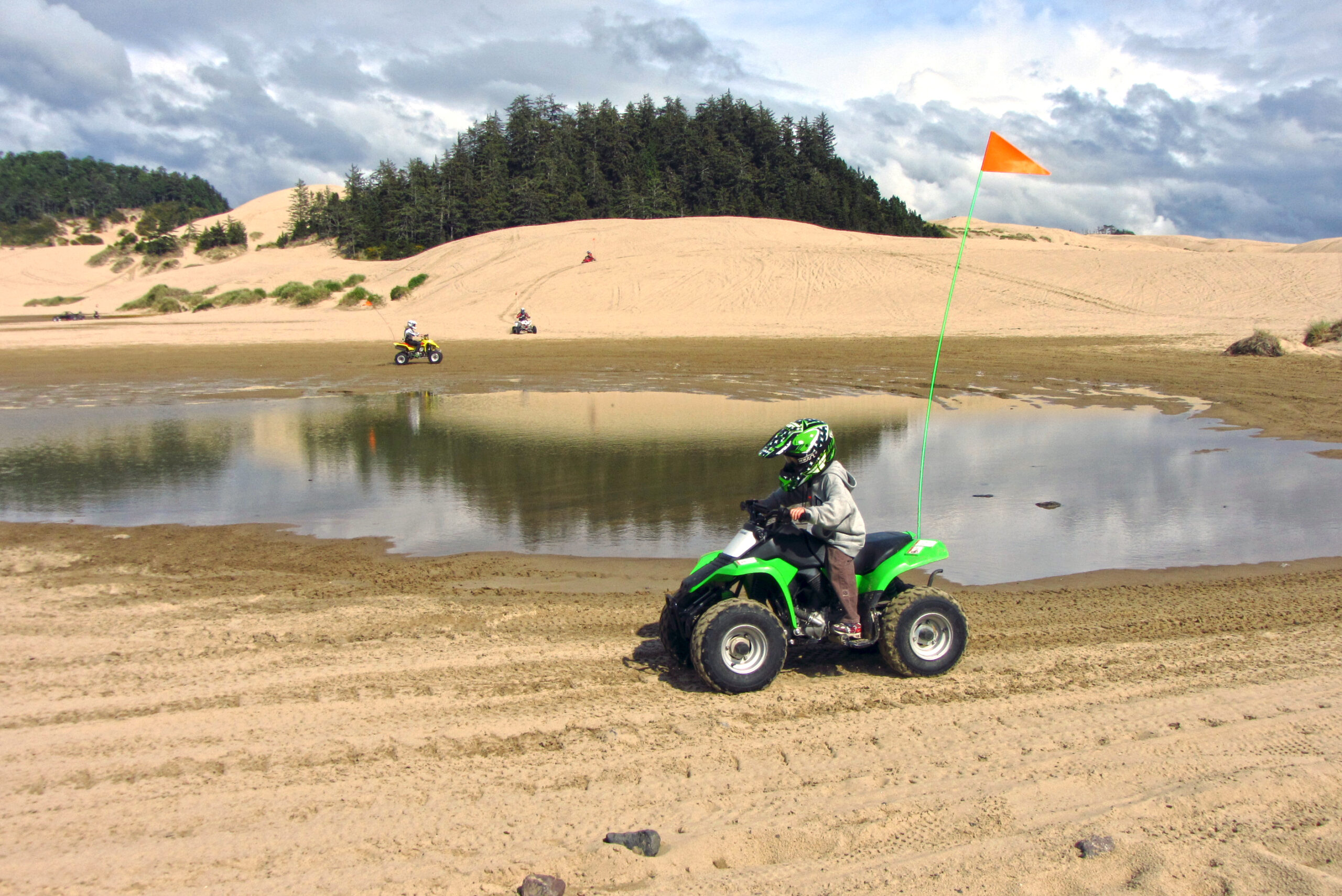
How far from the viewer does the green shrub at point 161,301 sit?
2051 inches

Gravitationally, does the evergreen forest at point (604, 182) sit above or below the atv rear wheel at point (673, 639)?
above

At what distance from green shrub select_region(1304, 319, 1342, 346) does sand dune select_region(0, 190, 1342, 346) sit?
289 centimetres

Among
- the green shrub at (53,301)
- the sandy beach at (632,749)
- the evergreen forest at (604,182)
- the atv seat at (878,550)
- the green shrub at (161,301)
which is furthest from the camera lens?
the evergreen forest at (604,182)

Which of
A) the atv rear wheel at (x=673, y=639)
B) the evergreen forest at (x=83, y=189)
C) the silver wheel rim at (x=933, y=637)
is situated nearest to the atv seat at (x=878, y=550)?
the silver wheel rim at (x=933, y=637)

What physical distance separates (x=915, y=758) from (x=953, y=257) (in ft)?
155

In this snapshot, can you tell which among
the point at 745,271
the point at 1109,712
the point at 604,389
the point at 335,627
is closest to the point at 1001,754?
the point at 1109,712

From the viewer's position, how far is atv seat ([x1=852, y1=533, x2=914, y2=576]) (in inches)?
227

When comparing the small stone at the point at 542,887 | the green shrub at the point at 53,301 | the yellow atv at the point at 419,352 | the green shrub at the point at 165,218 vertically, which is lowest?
the small stone at the point at 542,887

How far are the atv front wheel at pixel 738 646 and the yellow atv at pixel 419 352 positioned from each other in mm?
23167

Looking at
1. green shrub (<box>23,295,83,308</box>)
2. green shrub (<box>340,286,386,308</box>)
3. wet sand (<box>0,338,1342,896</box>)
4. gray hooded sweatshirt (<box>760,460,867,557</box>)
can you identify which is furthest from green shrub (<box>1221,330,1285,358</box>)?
green shrub (<box>23,295,83,308</box>)

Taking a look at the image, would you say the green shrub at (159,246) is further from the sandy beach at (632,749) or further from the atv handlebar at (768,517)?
the atv handlebar at (768,517)

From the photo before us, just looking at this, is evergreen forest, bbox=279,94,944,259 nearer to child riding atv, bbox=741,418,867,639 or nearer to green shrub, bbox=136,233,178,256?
green shrub, bbox=136,233,178,256

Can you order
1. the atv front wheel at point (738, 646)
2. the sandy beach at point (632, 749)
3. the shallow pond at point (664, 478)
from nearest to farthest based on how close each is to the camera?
the sandy beach at point (632, 749) → the atv front wheel at point (738, 646) → the shallow pond at point (664, 478)

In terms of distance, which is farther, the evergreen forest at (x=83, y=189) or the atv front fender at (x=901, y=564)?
the evergreen forest at (x=83, y=189)
